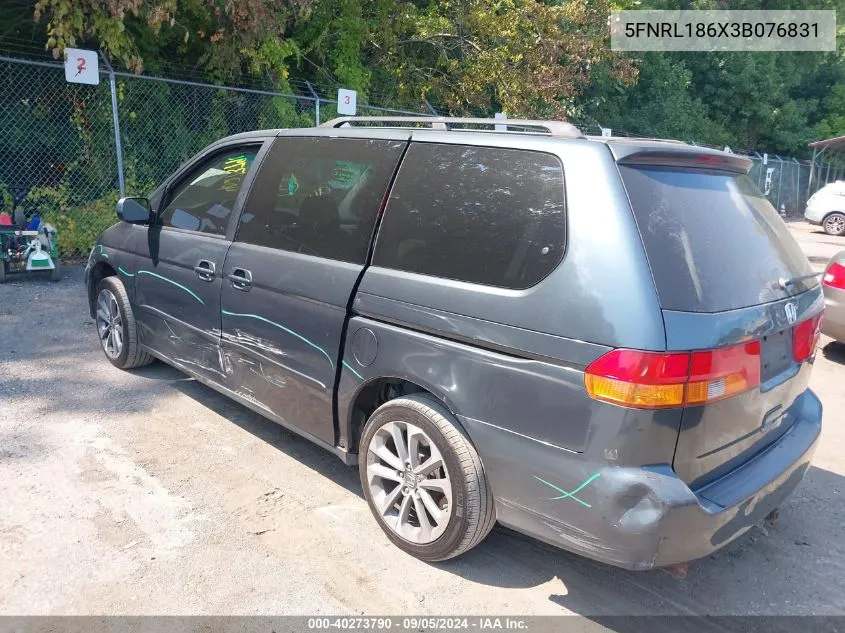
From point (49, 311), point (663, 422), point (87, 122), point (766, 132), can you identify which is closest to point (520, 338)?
point (663, 422)

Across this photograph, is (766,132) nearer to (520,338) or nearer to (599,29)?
(599,29)

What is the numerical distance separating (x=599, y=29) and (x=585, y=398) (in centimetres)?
1621

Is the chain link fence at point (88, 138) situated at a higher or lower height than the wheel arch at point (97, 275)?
higher

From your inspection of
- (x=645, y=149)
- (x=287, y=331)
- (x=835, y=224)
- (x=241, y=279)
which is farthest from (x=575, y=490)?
(x=835, y=224)

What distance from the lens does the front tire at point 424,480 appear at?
9.01 feet

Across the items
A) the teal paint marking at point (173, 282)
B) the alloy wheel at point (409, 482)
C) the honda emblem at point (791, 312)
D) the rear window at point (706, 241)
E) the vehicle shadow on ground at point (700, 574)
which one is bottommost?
the vehicle shadow on ground at point (700, 574)

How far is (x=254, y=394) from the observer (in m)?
3.82

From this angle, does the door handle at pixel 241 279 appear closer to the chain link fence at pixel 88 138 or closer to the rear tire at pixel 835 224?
the chain link fence at pixel 88 138

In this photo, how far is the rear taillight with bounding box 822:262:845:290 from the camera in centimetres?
614

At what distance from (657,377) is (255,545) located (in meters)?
1.98

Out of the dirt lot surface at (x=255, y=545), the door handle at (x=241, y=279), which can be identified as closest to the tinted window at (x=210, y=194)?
the door handle at (x=241, y=279)

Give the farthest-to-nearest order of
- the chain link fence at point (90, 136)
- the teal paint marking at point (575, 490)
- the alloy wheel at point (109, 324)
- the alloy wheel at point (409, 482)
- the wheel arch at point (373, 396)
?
the chain link fence at point (90, 136) → the alloy wheel at point (109, 324) → the wheel arch at point (373, 396) → the alloy wheel at point (409, 482) → the teal paint marking at point (575, 490)

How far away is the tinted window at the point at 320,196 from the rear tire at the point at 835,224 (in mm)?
20332

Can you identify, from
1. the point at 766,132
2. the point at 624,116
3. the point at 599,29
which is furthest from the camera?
the point at 766,132
